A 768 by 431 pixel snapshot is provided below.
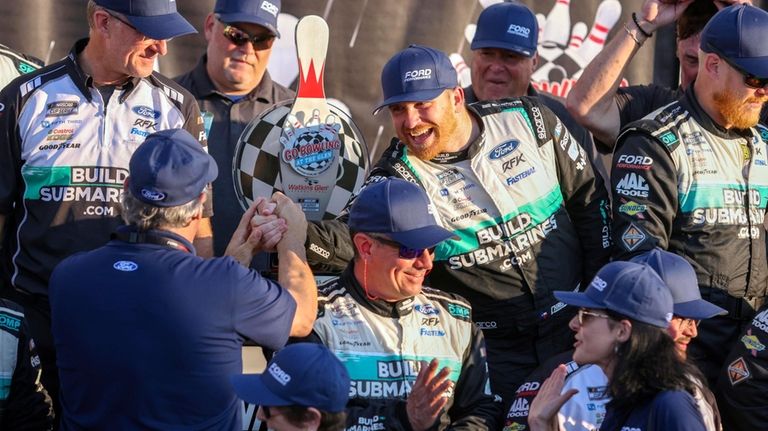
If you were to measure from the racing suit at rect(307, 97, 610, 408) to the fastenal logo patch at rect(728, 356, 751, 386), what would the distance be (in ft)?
2.08

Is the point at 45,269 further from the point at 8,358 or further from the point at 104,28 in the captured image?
the point at 104,28

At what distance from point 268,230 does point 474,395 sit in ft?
2.95

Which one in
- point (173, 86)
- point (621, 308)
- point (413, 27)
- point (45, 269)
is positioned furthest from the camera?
point (413, 27)

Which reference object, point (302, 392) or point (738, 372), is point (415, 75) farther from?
point (302, 392)

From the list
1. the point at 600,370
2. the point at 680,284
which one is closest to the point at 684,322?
the point at 680,284

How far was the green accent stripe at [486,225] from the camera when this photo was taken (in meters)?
4.78

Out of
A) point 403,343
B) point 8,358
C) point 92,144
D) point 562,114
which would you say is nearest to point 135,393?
point 8,358

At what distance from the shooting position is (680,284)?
431 cm

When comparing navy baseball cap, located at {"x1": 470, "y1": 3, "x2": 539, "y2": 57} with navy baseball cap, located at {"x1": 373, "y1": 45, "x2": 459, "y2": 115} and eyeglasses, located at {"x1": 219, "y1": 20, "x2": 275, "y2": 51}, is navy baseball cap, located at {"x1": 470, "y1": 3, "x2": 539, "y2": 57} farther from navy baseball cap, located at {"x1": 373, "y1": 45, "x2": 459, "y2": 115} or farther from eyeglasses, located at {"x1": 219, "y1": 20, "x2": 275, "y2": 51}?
eyeglasses, located at {"x1": 219, "y1": 20, "x2": 275, "y2": 51}

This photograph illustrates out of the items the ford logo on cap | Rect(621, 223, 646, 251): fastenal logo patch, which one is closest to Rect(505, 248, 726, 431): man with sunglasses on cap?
Rect(621, 223, 646, 251): fastenal logo patch

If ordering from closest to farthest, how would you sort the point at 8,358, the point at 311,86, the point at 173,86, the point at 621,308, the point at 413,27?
1. the point at 621,308
2. the point at 8,358
3. the point at 173,86
4. the point at 311,86
5. the point at 413,27

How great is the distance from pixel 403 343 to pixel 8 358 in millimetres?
1282

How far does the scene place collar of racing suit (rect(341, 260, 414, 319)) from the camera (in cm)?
423

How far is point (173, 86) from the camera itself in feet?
15.6
